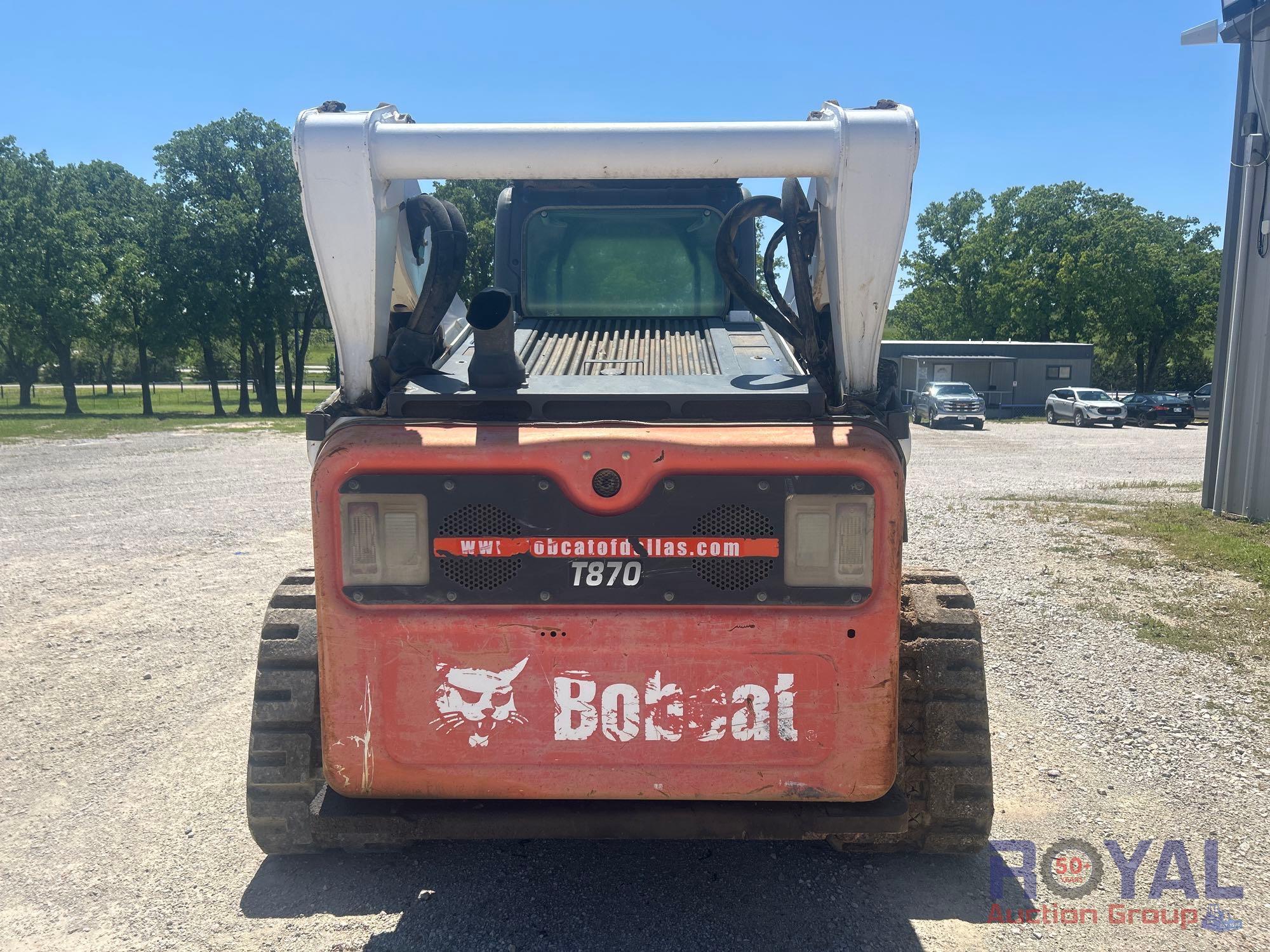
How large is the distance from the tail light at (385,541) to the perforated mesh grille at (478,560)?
0.07 m

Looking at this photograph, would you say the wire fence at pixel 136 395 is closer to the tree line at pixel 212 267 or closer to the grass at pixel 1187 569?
the tree line at pixel 212 267

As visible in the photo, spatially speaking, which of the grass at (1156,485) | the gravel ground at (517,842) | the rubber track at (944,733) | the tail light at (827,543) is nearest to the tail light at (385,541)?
the tail light at (827,543)

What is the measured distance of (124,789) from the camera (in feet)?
13.1

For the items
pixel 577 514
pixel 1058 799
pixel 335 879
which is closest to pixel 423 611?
pixel 577 514

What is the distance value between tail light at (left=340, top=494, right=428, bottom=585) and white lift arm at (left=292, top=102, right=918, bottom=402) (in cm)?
48

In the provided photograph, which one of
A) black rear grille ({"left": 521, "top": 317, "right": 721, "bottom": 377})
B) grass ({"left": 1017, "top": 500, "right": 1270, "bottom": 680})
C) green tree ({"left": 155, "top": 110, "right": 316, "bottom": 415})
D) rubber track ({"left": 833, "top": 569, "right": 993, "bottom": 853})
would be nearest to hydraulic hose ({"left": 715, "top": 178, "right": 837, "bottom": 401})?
black rear grille ({"left": 521, "top": 317, "right": 721, "bottom": 377})

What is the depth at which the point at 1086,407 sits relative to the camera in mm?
31719

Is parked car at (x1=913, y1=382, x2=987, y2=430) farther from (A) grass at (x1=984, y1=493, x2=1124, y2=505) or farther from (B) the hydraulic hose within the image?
(B) the hydraulic hose

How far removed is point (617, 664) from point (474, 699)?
17.1 inches

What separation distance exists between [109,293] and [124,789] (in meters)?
40.0

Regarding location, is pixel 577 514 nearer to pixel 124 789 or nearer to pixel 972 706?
pixel 972 706

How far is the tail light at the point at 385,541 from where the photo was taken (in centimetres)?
259

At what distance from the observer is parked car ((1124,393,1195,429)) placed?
104ft

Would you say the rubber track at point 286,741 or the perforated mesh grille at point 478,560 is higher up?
the perforated mesh grille at point 478,560
